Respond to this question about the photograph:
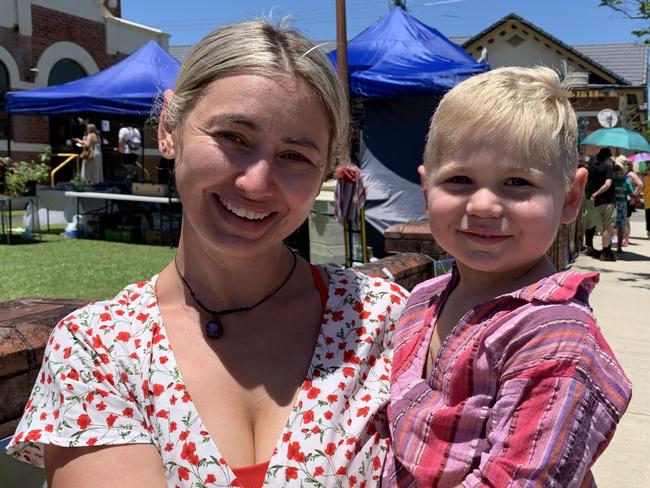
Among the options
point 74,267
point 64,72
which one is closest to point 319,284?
point 74,267

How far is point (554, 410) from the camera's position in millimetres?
1298

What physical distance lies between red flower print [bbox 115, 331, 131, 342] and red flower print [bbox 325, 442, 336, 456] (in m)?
0.51

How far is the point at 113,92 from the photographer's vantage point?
10234 mm

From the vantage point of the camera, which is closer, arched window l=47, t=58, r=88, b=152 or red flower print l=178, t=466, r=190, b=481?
red flower print l=178, t=466, r=190, b=481

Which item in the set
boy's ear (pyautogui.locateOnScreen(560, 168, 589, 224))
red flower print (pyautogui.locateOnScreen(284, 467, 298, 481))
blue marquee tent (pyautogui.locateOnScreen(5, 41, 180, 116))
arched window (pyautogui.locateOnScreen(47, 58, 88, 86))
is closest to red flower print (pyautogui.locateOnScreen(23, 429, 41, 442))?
red flower print (pyautogui.locateOnScreen(284, 467, 298, 481))

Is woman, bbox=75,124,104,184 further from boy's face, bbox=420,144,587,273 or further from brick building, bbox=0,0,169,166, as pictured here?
boy's face, bbox=420,144,587,273

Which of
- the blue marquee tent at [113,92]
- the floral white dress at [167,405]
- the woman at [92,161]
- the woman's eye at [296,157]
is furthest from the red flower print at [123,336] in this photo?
the woman at [92,161]

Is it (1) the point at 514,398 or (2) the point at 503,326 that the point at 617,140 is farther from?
(1) the point at 514,398

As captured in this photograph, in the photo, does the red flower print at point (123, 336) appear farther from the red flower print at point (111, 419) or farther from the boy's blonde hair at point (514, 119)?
the boy's blonde hair at point (514, 119)

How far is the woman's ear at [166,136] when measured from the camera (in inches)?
64.2

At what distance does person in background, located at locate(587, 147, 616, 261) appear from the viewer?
11328mm

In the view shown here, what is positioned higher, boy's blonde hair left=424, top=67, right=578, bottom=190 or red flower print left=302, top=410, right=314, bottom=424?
boy's blonde hair left=424, top=67, right=578, bottom=190

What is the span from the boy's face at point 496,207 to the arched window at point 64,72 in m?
18.7

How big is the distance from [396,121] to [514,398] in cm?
932
